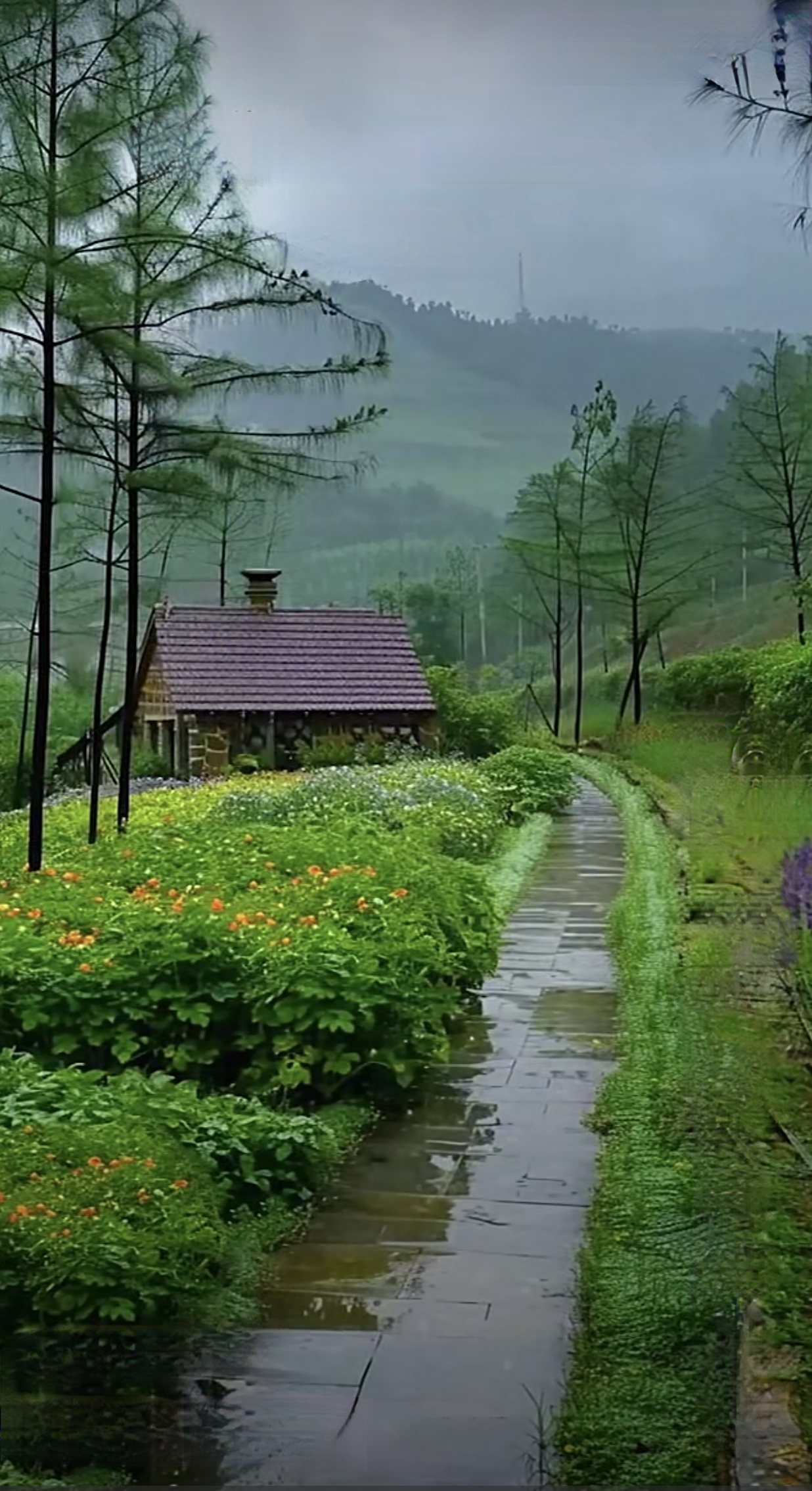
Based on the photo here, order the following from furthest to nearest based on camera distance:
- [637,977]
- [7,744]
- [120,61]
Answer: [7,744] < [120,61] < [637,977]

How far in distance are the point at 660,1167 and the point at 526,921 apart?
3247 millimetres

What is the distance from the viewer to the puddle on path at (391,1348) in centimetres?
194

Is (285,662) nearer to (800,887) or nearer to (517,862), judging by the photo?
(517,862)

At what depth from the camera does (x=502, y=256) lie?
6.61 m

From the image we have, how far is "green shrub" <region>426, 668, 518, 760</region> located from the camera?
45.7 ft

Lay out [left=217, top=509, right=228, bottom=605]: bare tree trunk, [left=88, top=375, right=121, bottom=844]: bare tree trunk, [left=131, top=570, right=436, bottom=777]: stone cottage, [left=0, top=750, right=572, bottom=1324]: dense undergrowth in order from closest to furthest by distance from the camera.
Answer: [left=0, top=750, right=572, bottom=1324]: dense undergrowth
[left=88, top=375, right=121, bottom=844]: bare tree trunk
[left=131, top=570, right=436, bottom=777]: stone cottage
[left=217, top=509, right=228, bottom=605]: bare tree trunk

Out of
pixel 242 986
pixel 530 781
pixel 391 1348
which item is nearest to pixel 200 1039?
pixel 242 986

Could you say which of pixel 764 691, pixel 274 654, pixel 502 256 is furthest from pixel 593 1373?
pixel 274 654

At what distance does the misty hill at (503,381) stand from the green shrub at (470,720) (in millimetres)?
1864

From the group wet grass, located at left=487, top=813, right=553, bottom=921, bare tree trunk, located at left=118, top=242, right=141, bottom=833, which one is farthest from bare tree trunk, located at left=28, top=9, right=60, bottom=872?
wet grass, located at left=487, top=813, right=553, bottom=921

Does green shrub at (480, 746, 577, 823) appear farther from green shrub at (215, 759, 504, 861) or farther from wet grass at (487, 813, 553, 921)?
green shrub at (215, 759, 504, 861)

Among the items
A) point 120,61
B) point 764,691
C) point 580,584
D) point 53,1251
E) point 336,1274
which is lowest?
point 336,1274

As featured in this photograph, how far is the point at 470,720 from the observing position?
1406 centimetres

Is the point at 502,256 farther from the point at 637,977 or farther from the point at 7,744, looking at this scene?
the point at 7,744
